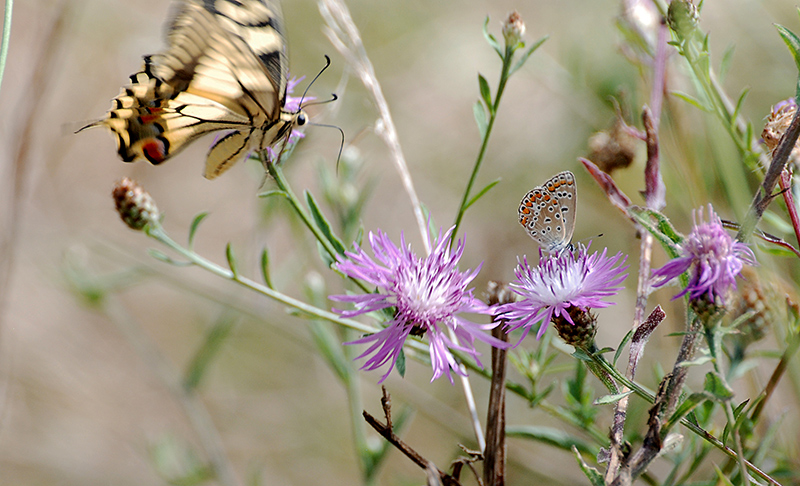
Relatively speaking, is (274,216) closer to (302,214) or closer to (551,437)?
(302,214)

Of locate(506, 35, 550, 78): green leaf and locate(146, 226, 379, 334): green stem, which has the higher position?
locate(506, 35, 550, 78): green leaf

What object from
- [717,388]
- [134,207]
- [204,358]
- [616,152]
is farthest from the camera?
[204,358]

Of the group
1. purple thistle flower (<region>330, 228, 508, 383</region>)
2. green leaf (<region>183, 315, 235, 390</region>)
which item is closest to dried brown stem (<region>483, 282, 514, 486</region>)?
purple thistle flower (<region>330, 228, 508, 383</region>)

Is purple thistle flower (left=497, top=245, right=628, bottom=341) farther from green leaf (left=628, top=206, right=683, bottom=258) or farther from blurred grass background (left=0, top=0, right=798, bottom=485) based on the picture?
blurred grass background (left=0, top=0, right=798, bottom=485)

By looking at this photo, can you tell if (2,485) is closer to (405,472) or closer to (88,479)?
(88,479)

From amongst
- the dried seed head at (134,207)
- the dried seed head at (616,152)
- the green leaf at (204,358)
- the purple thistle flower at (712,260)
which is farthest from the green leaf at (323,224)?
the green leaf at (204,358)

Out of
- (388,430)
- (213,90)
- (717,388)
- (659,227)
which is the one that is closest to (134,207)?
(213,90)
